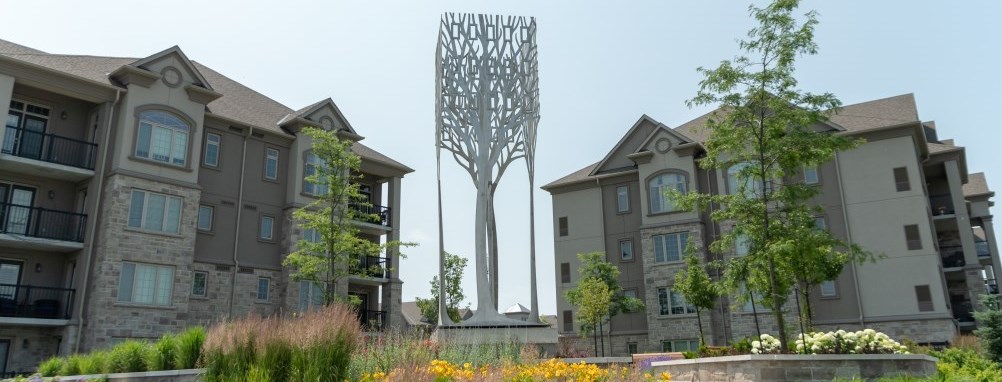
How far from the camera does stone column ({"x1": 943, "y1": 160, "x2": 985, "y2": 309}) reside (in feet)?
92.4

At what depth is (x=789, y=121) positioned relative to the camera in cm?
1368

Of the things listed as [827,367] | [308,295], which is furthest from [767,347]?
[308,295]

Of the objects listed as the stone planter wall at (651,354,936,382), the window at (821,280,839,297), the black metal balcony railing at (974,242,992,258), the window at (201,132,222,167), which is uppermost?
the window at (201,132,222,167)

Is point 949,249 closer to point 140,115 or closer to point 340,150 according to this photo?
point 340,150

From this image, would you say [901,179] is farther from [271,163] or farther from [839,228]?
[271,163]

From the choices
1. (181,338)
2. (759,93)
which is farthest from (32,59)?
(759,93)

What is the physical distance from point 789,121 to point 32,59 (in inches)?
856

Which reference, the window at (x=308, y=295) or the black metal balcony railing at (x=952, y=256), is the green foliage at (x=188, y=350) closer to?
the window at (x=308, y=295)

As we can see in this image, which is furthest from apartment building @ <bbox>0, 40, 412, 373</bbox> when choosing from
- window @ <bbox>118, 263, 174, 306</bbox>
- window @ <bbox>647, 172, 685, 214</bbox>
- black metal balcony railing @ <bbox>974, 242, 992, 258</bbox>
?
black metal balcony railing @ <bbox>974, 242, 992, 258</bbox>

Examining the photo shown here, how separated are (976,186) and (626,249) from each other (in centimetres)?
2126

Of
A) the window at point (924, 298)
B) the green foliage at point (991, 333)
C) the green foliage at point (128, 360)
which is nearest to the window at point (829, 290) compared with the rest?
the window at point (924, 298)

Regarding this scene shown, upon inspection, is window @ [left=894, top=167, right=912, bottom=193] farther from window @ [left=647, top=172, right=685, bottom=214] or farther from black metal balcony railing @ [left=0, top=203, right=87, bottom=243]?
black metal balcony railing @ [left=0, top=203, right=87, bottom=243]

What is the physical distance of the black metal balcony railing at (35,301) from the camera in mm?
19188

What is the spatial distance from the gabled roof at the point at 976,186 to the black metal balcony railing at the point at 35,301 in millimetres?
40878
